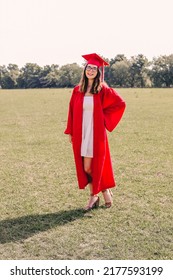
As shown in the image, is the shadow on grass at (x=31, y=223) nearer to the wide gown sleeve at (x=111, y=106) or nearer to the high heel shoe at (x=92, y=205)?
the high heel shoe at (x=92, y=205)

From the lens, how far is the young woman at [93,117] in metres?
5.05

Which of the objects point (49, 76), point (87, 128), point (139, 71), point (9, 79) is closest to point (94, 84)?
point (87, 128)

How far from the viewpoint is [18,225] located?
4.92 meters

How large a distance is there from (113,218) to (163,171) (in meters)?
2.67

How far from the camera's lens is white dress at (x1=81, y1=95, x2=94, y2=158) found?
507 centimetres

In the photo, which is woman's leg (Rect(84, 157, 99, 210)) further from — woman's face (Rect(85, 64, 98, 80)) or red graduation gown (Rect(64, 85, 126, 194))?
woman's face (Rect(85, 64, 98, 80))

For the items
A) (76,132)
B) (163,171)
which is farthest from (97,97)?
(163,171)

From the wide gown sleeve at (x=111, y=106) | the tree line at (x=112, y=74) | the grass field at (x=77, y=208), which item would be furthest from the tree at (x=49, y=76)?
the wide gown sleeve at (x=111, y=106)

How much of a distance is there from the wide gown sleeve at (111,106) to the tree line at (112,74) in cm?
7080

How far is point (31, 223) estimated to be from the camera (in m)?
4.98

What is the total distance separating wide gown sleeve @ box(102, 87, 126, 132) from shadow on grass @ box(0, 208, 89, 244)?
4.37 feet

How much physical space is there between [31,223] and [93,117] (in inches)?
65.0

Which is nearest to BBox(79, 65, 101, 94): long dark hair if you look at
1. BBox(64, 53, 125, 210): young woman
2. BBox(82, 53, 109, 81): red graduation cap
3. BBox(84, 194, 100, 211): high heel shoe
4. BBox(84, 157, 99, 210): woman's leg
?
BBox(64, 53, 125, 210): young woman
